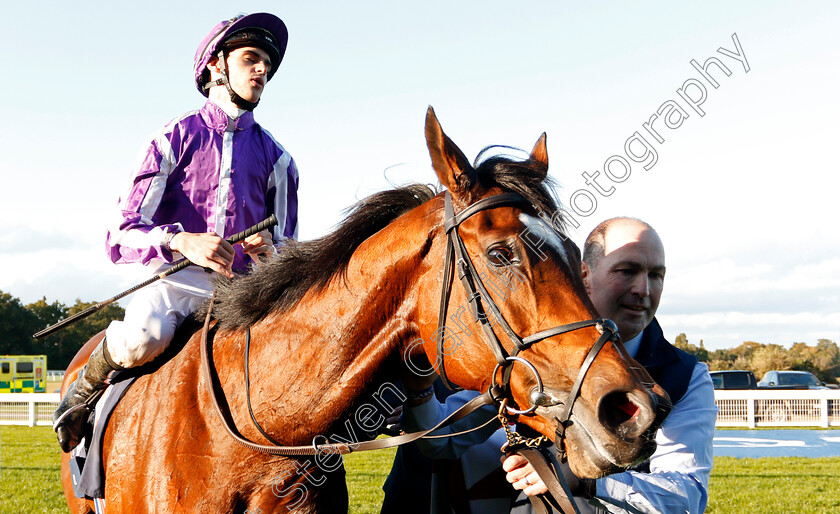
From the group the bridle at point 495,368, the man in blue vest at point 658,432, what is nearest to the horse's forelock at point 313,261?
the bridle at point 495,368

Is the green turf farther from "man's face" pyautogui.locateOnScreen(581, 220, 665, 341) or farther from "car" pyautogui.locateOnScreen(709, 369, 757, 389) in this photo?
"car" pyautogui.locateOnScreen(709, 369, 757, 389)

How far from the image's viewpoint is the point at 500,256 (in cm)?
213

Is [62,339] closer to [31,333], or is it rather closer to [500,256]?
[31,333]

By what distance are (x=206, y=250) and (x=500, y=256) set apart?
127 cm

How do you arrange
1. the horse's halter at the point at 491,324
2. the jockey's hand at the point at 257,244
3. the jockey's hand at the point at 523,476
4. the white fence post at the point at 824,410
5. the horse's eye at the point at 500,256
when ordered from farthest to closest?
1. the white fence post at the point at 824,410
2. the jockey's hand at the point at 257,244
3. the jockey's hand at the point at 523,476
4. the horse's eye at the point at 500,256
5. the horse's halter at the point at 491,324

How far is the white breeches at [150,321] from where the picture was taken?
8.70 feet

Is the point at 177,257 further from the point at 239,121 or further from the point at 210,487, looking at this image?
the point at 210,487

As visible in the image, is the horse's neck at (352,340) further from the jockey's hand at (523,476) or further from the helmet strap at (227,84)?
the helmet strap at (227,84)

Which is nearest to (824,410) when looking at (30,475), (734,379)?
(734,379)

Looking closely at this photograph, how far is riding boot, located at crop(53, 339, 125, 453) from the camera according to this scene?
282 centimetres

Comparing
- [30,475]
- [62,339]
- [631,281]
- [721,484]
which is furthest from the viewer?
[62,339]

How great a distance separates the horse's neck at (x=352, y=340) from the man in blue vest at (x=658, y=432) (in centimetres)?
41

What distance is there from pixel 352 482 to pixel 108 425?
6.59 metres

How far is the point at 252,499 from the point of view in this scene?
2311 millimetres
